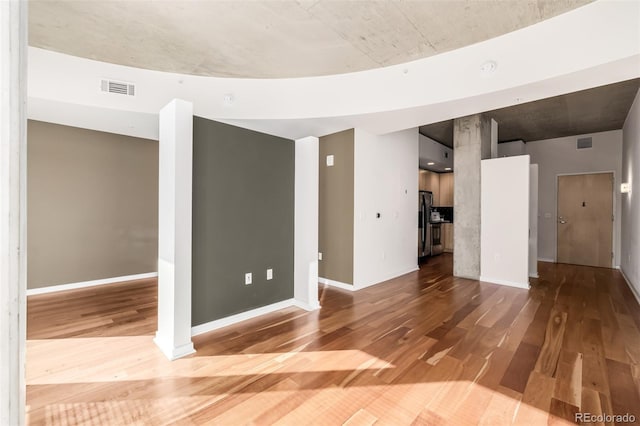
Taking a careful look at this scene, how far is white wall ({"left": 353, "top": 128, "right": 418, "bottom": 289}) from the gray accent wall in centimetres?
141

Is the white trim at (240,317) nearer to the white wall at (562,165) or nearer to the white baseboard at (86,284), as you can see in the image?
the white baseboard at (86,284)

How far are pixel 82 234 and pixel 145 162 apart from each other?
1.59 metres

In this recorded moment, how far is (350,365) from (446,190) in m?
7.43

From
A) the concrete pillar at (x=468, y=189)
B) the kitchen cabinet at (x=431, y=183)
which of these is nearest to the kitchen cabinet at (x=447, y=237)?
the kitchen cabinet at (x=431, y=183)

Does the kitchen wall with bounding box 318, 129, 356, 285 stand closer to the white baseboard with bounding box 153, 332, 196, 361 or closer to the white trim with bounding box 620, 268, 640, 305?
the white baseboard with bounding box 153, 332, 196, 361

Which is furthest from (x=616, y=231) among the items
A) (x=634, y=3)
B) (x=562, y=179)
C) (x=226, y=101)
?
(x=226, y=101)

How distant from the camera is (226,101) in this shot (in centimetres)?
417

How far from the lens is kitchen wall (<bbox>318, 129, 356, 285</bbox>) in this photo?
4.73m

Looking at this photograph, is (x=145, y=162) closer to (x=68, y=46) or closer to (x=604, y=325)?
(x=68, y=46)

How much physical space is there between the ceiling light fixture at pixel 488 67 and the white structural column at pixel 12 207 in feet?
12.0

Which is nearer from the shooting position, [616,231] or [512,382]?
[512,382]

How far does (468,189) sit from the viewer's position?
5.42 meters

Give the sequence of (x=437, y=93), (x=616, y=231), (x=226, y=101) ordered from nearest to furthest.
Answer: (x=437, y=93) → (x=226, y=101) → (x=616, y=231)

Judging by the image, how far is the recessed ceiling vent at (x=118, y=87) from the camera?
12.1 ft
